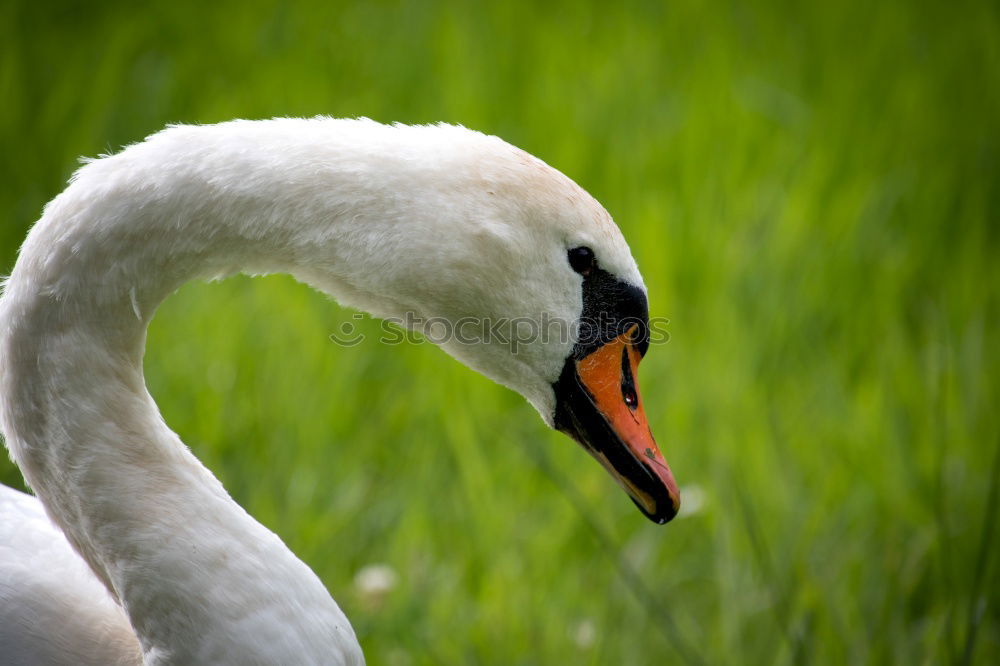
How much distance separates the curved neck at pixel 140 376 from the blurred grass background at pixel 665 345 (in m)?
0.85

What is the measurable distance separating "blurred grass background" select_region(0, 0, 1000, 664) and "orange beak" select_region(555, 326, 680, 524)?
30 cm

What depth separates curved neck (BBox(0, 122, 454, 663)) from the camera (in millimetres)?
1762

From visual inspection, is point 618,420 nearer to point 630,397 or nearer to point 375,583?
point 630,397

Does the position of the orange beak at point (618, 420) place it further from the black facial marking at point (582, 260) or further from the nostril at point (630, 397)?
the black facial marking at point (582, 260)

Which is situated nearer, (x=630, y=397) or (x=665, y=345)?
(x=630, y=397)

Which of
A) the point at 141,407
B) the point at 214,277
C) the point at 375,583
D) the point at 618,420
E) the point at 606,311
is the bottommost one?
the point at 375,583

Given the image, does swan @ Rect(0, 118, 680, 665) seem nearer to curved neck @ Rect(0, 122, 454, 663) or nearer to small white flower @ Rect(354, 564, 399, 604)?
curved neck @ Rect(0, 122, 454, 663)

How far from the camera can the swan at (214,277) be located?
5.80 ft

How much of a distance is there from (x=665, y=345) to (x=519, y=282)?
240 cm

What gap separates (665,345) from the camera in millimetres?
4223

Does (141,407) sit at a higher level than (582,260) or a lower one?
lower

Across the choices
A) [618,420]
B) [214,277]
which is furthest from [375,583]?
[214,277]

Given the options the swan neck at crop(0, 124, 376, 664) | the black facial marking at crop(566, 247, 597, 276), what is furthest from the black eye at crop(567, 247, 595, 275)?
the swan neck at crop(0, 124, 376, 664)

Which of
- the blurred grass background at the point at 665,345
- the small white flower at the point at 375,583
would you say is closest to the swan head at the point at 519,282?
the blurred grass background at the point at 665,345
